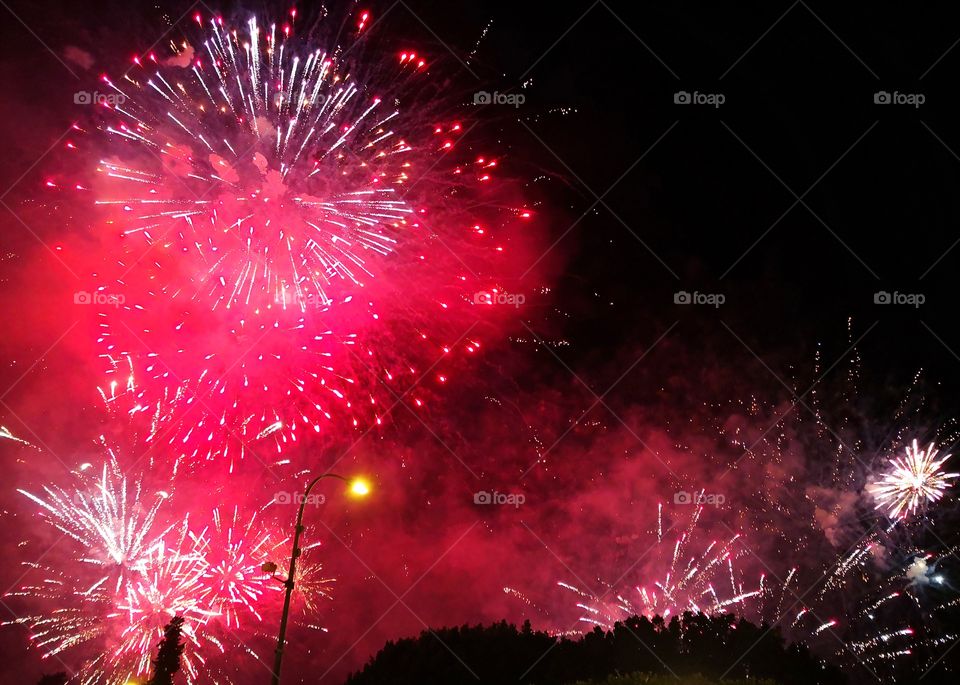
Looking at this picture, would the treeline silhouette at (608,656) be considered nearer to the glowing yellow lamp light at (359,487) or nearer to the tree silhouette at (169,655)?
the tree silhouette at (169,655)

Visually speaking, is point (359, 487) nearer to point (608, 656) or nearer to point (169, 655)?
point (169, 655)

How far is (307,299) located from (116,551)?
9.94m

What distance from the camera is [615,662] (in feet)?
67.8

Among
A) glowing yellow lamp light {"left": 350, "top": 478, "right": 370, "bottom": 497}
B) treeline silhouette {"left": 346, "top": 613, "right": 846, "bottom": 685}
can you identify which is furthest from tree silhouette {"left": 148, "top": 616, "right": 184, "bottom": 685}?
glowing yellow lamp light {"left": 350, "top": 478, "right": 370, "bottom": 497}

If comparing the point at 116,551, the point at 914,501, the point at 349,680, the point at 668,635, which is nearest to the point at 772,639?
the point at 668,635

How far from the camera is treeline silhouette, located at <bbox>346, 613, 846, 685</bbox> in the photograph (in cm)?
1955

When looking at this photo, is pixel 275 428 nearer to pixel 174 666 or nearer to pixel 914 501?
pixel 174 666

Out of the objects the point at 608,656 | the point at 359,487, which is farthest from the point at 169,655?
the point at 608,656

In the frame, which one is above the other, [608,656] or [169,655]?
[169,655]

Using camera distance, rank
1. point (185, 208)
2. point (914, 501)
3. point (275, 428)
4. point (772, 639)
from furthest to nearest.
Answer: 1. point (772, 639)
2. point (914, 501)
3. point (275, 428)
4. point (185, 208)

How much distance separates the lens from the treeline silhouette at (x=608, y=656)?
19547mm

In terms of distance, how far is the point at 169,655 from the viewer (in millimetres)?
18156

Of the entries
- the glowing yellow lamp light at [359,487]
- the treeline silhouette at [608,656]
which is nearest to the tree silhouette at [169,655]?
the treeline silhouette at [608,656]

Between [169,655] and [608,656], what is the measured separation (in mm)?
13453
